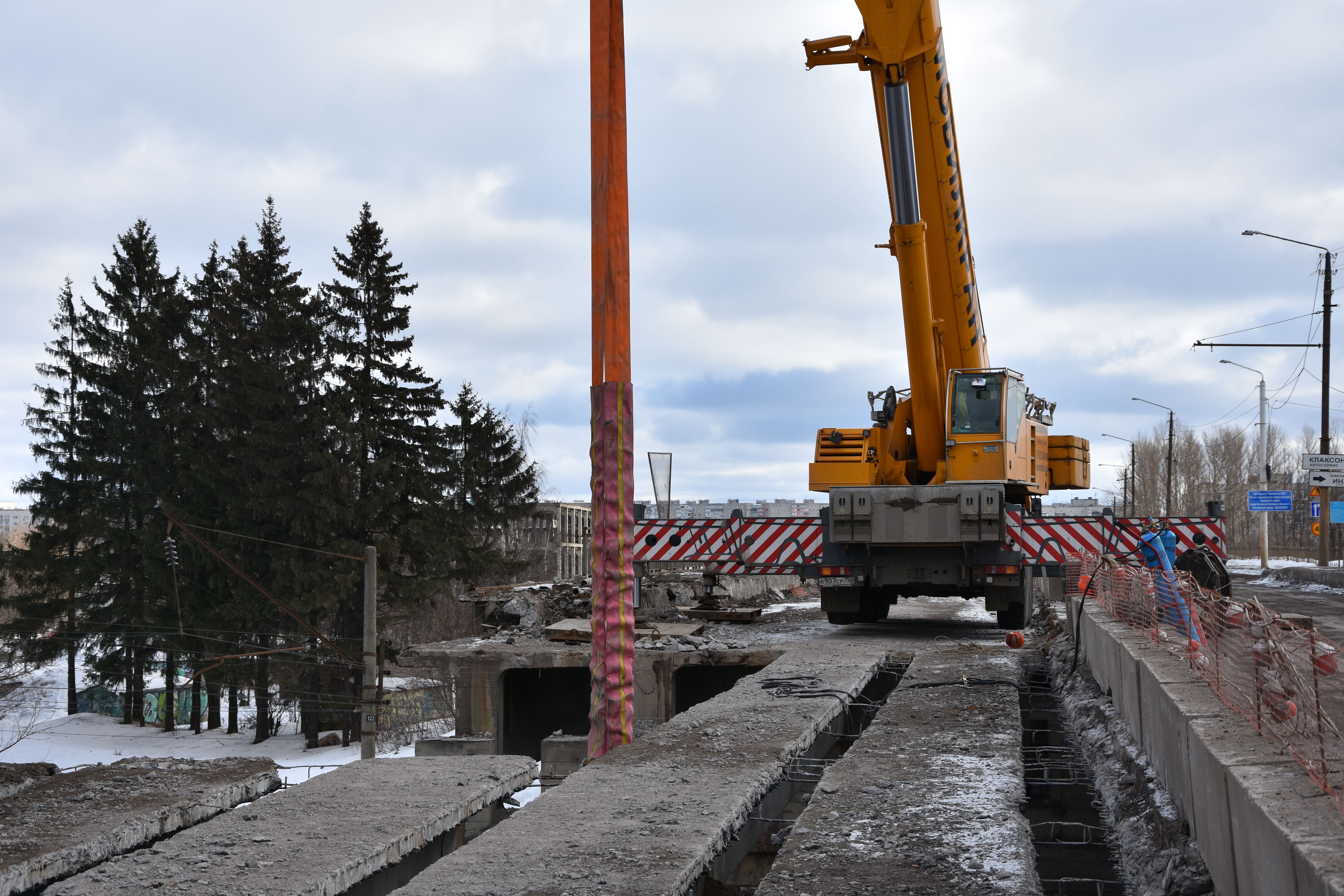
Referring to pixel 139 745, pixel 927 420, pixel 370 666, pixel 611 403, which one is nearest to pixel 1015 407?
pixel 927 420

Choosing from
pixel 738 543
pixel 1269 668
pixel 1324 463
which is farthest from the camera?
pixel 1324 463

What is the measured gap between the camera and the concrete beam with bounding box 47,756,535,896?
15.2 ft

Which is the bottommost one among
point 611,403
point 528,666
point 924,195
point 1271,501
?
point 528,666

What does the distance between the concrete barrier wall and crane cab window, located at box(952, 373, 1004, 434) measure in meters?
7.11

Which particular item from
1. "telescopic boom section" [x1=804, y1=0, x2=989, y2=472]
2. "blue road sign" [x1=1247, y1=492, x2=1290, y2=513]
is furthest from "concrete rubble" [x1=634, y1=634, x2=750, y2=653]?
"blue road sign" [x1=1247, y1=492, x2=1290, y2=513]

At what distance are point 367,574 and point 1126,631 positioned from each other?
36.4 feet

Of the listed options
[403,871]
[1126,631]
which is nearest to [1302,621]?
[1126,631]

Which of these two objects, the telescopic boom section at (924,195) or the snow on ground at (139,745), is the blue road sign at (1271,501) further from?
the snow on ground at (139,745)

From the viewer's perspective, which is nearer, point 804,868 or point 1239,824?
point 1239,824

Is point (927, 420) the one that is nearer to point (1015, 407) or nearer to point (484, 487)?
point (1015, 407)

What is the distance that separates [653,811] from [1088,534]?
410 inches

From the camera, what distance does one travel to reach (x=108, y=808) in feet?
20.6

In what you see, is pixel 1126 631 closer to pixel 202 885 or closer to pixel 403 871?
pixel 403 871

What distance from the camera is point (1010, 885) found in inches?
176
